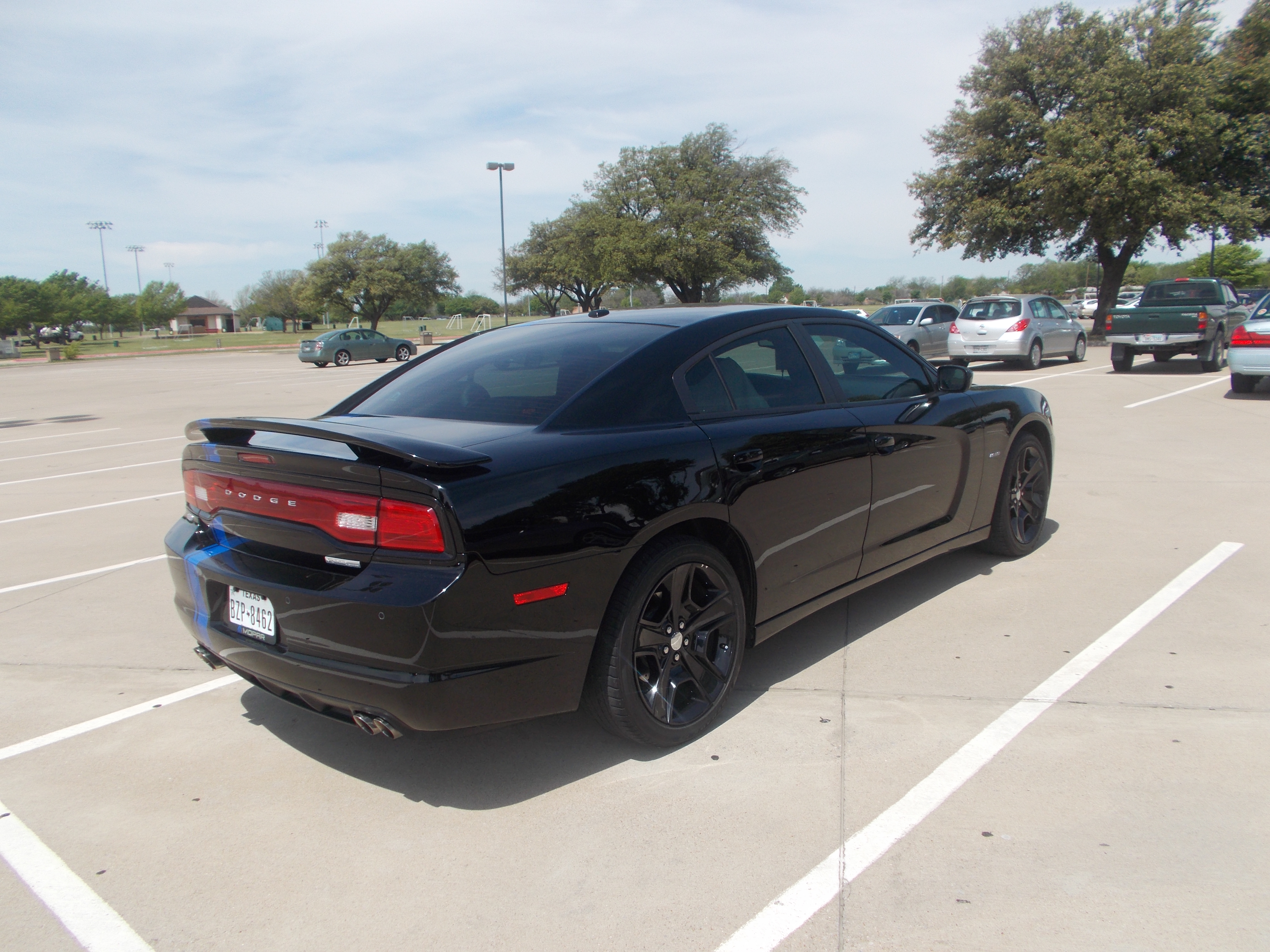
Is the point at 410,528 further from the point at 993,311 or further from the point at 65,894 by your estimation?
the point at 993,311

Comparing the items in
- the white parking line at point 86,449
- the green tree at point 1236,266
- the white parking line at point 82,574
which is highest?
the green tree at point 1236,266

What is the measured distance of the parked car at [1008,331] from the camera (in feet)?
63.9

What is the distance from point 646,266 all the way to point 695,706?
148 feet

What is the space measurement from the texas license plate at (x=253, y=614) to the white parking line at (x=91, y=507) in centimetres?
520

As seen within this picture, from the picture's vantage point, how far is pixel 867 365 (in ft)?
14.5

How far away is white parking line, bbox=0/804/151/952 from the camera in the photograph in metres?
2.36

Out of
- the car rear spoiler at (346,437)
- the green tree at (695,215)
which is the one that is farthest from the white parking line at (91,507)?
the green tree at (695,215)

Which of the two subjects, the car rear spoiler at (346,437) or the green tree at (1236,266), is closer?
the car rear spoiler at (346,437)

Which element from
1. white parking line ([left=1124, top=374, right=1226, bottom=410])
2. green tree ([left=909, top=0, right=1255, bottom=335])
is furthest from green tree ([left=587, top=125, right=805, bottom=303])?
white parking line ([left=1124, top=374, right=1226, bottom=410])

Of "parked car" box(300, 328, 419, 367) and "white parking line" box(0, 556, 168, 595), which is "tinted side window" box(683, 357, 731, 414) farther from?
"parked car" box(300, 328, 419, 367)

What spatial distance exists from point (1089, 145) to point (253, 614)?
3076cm

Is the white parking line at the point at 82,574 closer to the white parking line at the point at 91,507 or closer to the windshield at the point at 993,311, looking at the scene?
the white parking line at the point at 91,507

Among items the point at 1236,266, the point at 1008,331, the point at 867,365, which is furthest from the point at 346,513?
the point at 1236,266

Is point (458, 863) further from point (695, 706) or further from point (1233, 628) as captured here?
point (1233, 628)
